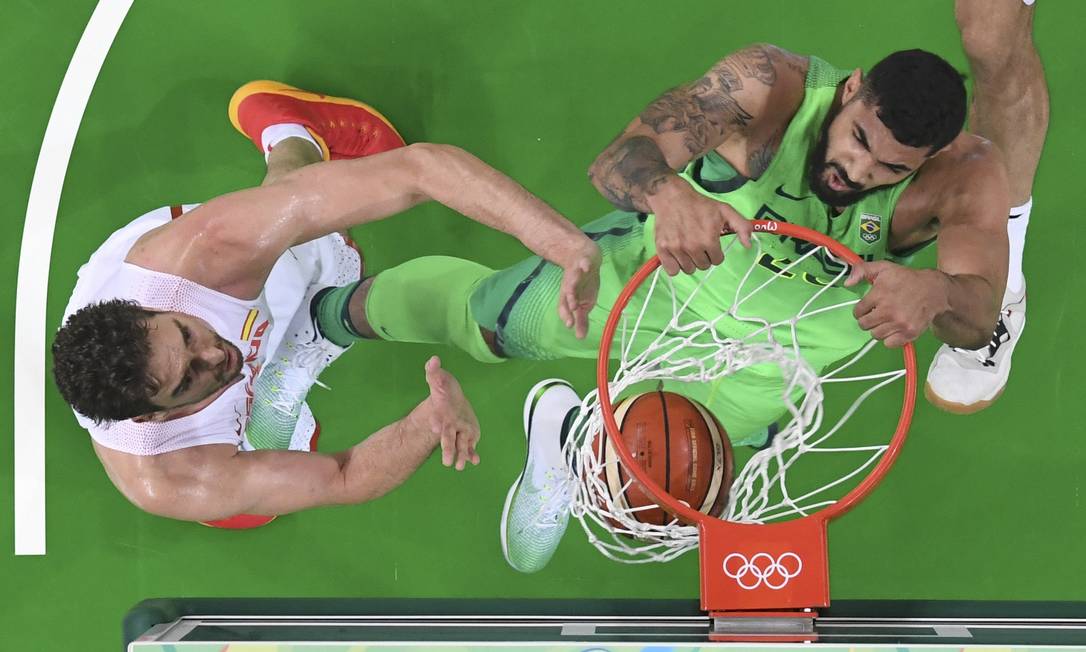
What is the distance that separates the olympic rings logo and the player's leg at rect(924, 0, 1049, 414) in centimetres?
100

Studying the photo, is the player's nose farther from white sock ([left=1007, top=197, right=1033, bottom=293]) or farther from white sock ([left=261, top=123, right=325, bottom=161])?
white sock ([left=1007, top=197, right=1033, bottom=293])

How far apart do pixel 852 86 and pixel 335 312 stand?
1.57 metres

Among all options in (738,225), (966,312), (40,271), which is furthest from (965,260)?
(40,271)

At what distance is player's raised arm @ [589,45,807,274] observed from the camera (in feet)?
8.20

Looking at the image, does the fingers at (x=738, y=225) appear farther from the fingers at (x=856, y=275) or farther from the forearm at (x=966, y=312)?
the forearm at (x=966, y=312)

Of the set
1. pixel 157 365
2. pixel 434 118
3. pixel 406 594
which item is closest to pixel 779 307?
pixel 434 118

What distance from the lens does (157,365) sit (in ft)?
8.59

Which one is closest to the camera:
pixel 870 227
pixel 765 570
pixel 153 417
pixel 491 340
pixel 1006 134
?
pixel 765 570

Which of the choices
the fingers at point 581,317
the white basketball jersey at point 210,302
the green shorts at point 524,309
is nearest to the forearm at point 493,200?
the fingers at point 581,317

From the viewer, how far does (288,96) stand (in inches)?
120

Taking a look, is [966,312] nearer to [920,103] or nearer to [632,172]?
[920,103]

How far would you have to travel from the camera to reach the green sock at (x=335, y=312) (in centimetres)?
300

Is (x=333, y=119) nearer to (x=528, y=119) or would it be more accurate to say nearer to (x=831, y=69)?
(x=528, y=119)

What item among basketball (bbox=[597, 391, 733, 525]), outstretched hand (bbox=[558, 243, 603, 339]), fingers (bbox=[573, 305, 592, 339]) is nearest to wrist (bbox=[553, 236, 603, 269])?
outstretched hand (bbox=[558, 243, 603, 339])
